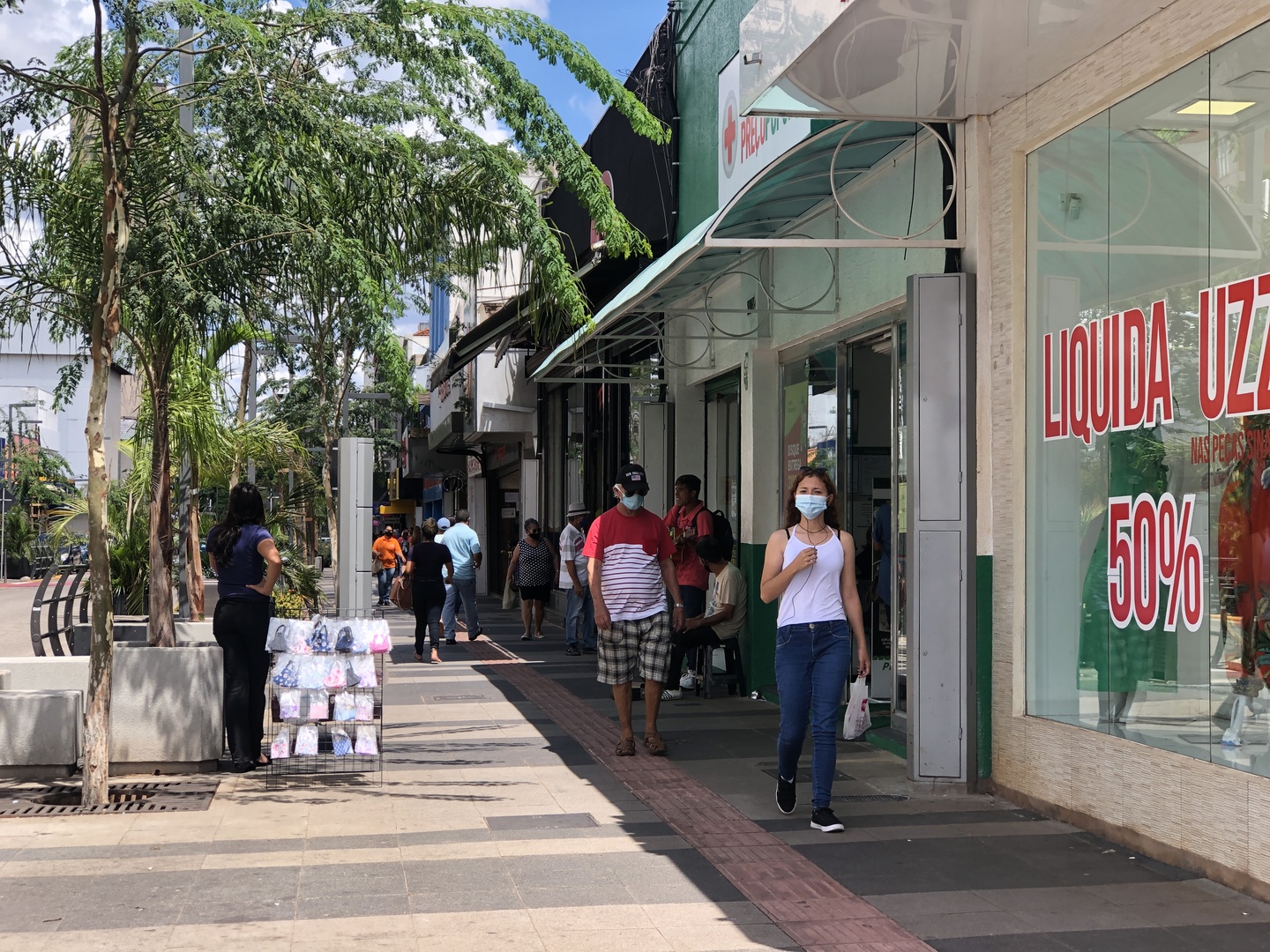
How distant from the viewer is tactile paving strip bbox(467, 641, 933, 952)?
5.10 meters

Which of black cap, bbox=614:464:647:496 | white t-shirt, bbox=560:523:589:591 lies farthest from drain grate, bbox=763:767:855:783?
white t-shirt, bbox=560:523:589:591

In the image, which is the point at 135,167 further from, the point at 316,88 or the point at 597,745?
the point at 597,745

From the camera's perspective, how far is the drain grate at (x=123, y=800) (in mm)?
7293

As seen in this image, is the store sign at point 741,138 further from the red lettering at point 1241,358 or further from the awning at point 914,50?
the red lettering at point 1241,358

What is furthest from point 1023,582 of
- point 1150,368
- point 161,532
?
point 161,532

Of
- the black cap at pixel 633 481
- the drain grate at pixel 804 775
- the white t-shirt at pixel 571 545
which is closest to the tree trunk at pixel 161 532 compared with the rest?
the black cap at pixel 633 481

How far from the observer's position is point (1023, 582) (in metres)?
7.54

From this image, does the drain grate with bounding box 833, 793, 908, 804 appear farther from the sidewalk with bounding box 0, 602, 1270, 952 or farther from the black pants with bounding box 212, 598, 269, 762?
the black pants with bounding box 212, 598, 269, 762

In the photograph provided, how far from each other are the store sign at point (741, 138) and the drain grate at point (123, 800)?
604cm

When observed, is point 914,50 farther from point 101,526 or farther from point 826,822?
point 101,526

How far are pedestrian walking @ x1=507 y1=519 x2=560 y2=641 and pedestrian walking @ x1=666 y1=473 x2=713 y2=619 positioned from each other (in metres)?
6.72

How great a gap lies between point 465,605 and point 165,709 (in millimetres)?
10254

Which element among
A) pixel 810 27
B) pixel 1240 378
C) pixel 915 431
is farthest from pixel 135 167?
pixel 1240 378

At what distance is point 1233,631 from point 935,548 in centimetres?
212
